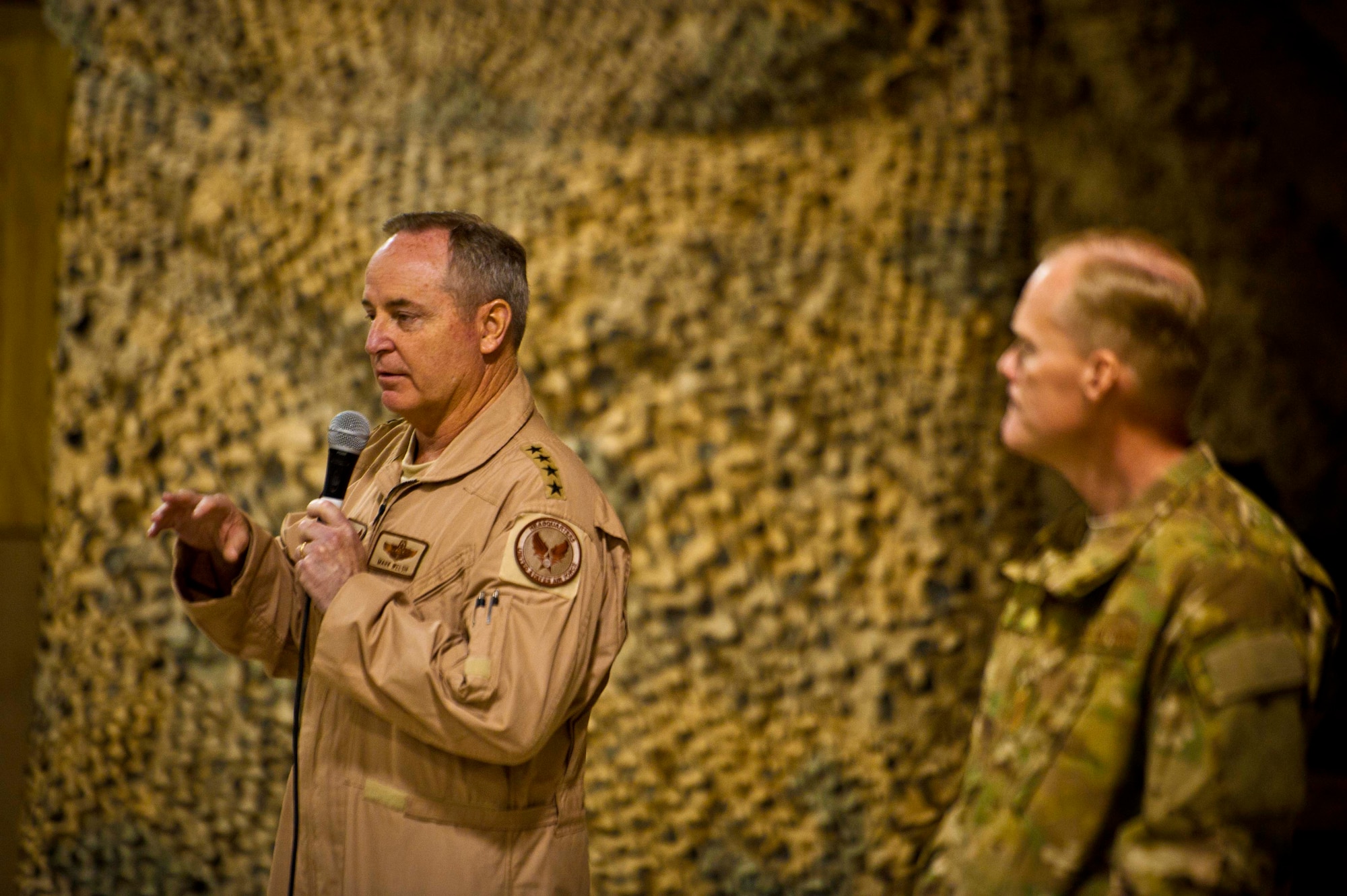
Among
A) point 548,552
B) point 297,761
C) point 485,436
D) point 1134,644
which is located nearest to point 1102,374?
point 1134,644

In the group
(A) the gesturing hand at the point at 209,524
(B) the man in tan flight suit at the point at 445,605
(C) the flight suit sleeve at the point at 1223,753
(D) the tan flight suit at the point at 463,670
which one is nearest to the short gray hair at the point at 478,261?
(B) the man in tan flight suit at the point at 445,605

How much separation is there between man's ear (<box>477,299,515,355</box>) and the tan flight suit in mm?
65

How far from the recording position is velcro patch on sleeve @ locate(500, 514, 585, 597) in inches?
51.1

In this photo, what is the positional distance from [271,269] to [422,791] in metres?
1.97

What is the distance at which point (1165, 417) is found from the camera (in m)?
1.08

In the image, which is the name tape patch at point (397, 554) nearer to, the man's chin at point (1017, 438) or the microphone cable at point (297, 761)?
the microphone cable at point (297, 761)

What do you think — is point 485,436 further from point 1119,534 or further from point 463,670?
point 1119,534

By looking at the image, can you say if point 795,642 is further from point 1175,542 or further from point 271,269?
point 1175,542

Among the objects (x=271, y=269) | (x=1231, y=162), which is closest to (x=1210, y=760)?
(x=271, y=269)

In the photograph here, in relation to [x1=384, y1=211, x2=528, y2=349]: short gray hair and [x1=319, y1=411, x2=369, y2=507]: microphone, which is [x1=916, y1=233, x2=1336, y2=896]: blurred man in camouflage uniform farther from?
[x1=319, y1=411, x2=369, y2=507]: microphone

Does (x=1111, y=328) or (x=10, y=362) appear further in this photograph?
(x=10, y=362)

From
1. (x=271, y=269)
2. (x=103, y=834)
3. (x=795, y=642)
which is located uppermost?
(x=271, y=269)

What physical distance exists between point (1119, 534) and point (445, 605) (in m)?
0.73

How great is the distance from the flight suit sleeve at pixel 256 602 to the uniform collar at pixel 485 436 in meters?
0.26
